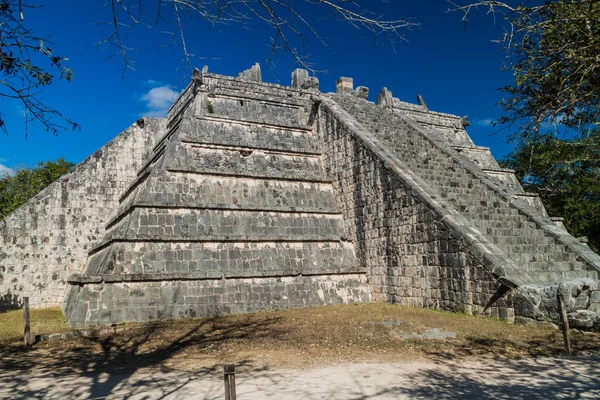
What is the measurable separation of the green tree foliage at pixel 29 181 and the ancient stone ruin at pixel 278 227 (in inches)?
474

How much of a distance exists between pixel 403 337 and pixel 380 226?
202 inches

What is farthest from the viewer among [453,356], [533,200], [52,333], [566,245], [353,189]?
[533,200]

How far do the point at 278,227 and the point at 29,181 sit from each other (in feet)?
73.5

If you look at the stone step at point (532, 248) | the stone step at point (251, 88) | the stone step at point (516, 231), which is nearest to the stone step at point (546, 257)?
the stone step at point (532, 248)

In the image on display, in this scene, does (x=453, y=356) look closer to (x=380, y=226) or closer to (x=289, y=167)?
(x=380, y=226)

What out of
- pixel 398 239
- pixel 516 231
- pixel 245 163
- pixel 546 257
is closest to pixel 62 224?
pixel 245 163

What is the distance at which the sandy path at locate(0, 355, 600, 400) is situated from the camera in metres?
5.54

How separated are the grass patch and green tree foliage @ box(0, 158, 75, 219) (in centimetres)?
1429

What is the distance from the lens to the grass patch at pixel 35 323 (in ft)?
31.7

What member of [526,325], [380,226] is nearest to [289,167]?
[380,226]

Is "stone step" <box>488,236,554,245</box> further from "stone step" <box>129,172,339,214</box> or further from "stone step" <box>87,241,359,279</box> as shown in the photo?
"stone step" <box>129,172,339,214</box>

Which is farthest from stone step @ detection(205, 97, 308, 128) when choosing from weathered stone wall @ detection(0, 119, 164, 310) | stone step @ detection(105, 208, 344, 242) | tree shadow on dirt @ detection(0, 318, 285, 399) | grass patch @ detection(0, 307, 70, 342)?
tree shadow on dirt @ detection(0, 318, 285, 399)

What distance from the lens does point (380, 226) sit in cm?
1348

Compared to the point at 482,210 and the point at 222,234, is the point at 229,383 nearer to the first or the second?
the point at 222,234
